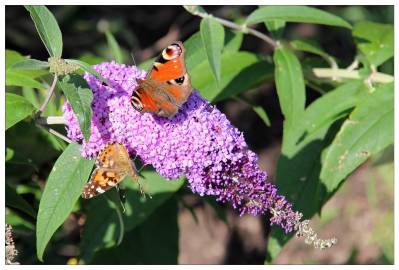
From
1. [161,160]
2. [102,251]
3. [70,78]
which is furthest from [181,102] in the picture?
[102,251]

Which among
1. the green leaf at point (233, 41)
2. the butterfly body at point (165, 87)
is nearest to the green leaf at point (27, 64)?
the butterfly body at point (165, 87)

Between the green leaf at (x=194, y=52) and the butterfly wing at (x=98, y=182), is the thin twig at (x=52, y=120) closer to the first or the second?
the butterfly wing at (x=98, y=182)

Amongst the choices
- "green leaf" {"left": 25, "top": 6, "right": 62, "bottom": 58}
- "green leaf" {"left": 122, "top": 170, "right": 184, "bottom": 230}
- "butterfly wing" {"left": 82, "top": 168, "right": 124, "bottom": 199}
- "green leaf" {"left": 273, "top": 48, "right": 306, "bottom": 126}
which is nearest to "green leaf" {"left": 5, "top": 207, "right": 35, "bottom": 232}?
"green leaf" {"left": 122, "top": 170, "right": 184, "bottom": 230}

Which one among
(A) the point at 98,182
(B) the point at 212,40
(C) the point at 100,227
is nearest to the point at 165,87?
(A) the point at 98,182

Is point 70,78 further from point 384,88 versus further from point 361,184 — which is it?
point 361,184

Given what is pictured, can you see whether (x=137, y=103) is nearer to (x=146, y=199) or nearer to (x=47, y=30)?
(x=47, y=30)

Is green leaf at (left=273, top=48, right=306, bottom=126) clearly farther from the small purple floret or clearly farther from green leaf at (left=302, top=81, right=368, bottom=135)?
the small purple floret
